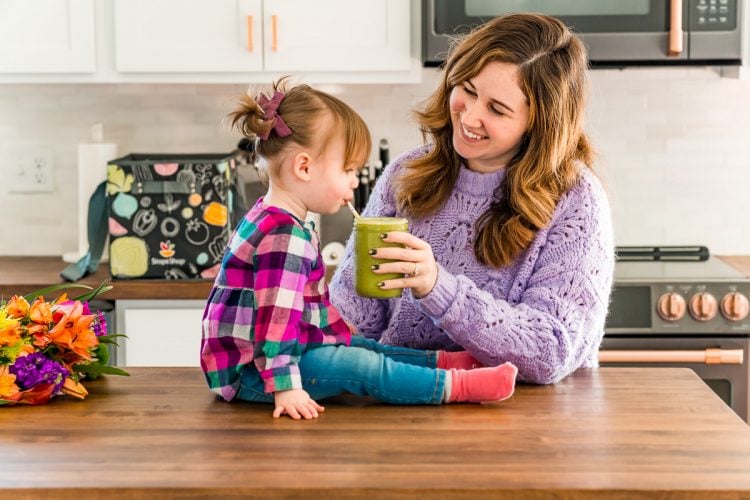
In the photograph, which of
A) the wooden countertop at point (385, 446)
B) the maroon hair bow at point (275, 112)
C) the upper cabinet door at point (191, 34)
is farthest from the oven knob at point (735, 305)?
the maroon hair bow at point (275, 112)

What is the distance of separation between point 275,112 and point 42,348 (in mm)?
521

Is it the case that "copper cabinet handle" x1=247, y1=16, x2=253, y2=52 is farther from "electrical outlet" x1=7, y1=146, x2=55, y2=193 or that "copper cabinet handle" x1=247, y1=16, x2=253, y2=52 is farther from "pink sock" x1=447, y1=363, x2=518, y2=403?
"pink sock" x1=447, y1=363, x2=518, y2=403

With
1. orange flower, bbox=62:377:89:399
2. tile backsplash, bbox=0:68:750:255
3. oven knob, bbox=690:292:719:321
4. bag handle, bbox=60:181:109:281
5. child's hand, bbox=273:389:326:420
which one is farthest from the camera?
tile backsplash, bbox=0:68:750:255

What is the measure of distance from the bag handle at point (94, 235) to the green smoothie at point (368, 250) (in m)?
1.58

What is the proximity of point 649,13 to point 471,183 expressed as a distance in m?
1.22

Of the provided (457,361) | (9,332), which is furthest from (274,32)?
(9,332)

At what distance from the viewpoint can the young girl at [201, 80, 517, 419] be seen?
1.67 meters

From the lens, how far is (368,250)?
5.52 ft

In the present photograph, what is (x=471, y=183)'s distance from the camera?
2105 mm

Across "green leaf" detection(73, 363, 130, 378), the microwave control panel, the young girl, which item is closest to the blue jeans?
the young girl

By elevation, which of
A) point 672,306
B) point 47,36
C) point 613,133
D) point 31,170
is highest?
point 47,36

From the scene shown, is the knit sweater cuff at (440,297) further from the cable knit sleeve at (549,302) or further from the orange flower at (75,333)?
the orange flower at (75,333)

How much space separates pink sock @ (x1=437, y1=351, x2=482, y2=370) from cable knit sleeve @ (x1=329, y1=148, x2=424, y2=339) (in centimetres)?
26

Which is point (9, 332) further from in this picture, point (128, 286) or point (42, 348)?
point (128, 286)
